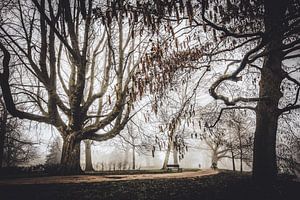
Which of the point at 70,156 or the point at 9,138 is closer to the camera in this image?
the point at 70,156

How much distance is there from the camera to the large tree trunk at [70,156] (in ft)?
38.5

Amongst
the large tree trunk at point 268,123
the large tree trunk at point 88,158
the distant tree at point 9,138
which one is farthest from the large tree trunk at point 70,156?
the large tree trunk at point 88,158

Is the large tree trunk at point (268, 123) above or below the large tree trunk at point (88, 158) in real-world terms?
above

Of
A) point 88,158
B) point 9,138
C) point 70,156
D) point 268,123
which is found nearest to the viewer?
point 268,123

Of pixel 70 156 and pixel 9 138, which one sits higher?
pixel 9 138

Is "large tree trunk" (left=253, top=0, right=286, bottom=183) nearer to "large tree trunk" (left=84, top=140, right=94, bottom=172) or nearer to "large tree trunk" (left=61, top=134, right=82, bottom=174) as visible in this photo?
"large tree trunk" (left=61, top=134, right=82, bottom=174)

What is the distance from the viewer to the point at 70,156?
12.0 m

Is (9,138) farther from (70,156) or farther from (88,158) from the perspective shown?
(70,156)

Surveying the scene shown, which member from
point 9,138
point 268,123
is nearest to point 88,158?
point 9,138

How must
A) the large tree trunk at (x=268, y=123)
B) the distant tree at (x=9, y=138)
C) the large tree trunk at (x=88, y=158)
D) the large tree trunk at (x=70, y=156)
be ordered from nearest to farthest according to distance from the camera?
1. the large tree trunk at (x=268, y=123)
2. the large tree trunk at (x=70, y=156)
3. the distant tree at (x=9, y=138)
4. the large tree trunk at (x=88, y=158)

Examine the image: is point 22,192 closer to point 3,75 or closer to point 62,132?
point 3,75

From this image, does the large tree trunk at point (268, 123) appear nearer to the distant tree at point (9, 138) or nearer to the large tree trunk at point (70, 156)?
the large tree trunk at point (70, 156)

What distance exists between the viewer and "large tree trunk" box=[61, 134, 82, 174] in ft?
38.5

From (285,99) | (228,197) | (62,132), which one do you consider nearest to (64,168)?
(62,132)
